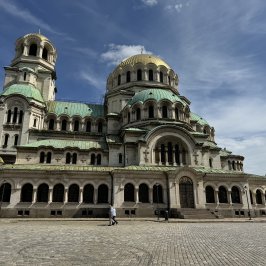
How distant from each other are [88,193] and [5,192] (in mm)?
10341

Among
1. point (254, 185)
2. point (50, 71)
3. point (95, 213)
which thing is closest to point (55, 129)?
point (50, 71)

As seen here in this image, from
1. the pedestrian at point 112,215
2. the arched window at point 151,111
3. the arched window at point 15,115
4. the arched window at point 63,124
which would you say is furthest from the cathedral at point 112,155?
the pedestrian at point 112,215

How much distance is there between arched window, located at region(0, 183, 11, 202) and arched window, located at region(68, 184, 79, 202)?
7.45 metres

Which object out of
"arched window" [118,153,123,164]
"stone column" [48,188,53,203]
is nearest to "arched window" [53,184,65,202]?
"stone column" [48,188,53,203]

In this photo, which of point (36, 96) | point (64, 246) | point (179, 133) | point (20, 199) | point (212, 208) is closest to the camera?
point (64, 246)

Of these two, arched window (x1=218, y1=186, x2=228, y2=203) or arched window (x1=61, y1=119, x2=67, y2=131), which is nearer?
arched window (x1=218, y1=186, x2=228, y2=203)

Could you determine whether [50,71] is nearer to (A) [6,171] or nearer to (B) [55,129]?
(B) [55,129]

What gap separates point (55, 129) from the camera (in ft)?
145

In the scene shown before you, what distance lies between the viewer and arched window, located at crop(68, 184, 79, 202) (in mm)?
33281

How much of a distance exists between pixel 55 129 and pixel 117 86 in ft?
48.9

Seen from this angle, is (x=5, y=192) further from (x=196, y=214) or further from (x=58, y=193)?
(x=196, y=214)

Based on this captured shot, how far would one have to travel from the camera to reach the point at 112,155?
3803 centimetres

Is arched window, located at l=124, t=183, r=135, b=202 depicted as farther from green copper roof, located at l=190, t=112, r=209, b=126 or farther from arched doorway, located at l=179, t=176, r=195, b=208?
green copper roof, located at l=190, t=112, r=209, b=126

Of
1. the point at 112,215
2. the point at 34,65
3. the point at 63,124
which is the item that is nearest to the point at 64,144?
the point at 63,124
